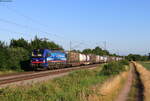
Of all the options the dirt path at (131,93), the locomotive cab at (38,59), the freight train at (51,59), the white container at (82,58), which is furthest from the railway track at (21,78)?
the white container at (82,58)

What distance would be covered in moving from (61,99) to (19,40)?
201 feet

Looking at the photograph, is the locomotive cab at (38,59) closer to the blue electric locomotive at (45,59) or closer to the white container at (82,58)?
the blue electric locomotive at (45,59)

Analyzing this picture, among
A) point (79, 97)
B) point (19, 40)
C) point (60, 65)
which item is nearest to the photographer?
point (79, 97)

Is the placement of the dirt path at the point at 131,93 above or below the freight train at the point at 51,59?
below

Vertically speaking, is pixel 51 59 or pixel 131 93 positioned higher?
pixel 51 59

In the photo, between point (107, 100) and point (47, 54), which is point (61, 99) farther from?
point (47, 54)

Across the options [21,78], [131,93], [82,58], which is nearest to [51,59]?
[21,78]

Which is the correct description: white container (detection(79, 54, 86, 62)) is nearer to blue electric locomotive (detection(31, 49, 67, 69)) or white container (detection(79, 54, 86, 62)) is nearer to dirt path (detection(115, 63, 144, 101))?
blue electric locomotive (detection(31, 49, 67, 69))

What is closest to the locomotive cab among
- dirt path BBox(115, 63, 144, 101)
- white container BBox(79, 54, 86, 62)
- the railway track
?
the railway track

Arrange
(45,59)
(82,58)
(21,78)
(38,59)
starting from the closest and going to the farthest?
(21,78), (38,59), (45,59), (82,58)

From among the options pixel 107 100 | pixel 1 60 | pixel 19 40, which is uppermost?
pixel 19 40

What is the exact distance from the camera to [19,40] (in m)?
73.2

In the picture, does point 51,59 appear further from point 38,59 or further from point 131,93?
point 131,93

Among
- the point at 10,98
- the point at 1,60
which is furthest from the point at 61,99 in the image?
the point at 1,60
